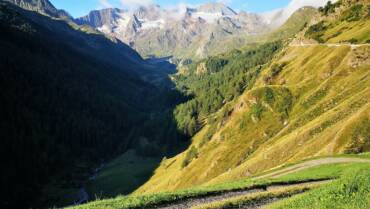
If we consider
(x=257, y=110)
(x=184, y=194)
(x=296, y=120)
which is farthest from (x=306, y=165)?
(x=257, y=110)

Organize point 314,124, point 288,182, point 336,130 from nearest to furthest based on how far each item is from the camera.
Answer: point 288,182 → point 336,130 → point 314,124

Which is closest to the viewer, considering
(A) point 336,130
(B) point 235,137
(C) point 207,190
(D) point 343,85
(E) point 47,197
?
(C) point 207,190

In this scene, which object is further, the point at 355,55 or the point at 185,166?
the point at 185,166

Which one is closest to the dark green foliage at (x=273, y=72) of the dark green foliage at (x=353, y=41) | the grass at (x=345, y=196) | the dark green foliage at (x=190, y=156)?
the dark green foliage at (x=353, y=41)

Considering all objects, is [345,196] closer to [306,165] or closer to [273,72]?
[306,165]

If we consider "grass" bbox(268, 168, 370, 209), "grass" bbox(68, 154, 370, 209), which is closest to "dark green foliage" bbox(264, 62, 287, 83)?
"grass" bbox(68, 154, 370, 209)

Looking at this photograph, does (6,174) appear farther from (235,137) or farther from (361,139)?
(361,139)

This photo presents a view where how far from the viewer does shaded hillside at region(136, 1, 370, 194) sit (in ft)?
278

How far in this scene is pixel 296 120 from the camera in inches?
4702

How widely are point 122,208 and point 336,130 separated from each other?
6263cm

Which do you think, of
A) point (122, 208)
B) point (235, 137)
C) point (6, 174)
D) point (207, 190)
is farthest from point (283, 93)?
point (6, 174)

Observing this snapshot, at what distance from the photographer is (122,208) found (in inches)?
1296

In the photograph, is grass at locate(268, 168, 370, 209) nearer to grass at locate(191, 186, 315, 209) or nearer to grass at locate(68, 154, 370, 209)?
grass at locate(68, 154, 370, 209)

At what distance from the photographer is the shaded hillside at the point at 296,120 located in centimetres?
8488
